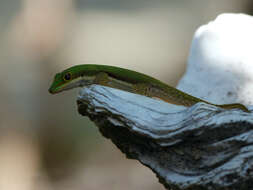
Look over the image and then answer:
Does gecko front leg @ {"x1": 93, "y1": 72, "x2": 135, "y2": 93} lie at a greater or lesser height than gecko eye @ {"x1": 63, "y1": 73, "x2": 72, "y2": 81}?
lesser

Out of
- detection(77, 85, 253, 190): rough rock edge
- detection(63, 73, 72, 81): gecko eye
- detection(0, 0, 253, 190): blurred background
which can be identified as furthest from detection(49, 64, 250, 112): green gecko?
detection(0, 0, 253, 190): blurred background

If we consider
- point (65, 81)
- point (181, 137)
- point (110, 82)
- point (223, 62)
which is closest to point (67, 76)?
point (65, 81)

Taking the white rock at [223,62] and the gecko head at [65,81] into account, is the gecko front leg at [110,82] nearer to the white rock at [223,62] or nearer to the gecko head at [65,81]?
the gecko head at [65,81]

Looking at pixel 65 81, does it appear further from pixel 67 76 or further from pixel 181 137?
pixel 181 137

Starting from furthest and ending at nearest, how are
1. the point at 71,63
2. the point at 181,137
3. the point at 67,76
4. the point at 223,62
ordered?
1. the point at 71,63
2. the point at 223,62
3. the point at 67,76
4. the point at 181,137

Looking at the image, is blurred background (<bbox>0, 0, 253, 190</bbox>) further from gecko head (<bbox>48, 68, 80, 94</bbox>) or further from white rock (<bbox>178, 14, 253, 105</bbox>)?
gecko head (<bbox>48, 68, 80, 94</bbox>)

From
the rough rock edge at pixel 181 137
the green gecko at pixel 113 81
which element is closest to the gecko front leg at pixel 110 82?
the green gecko at pixel 113 81
